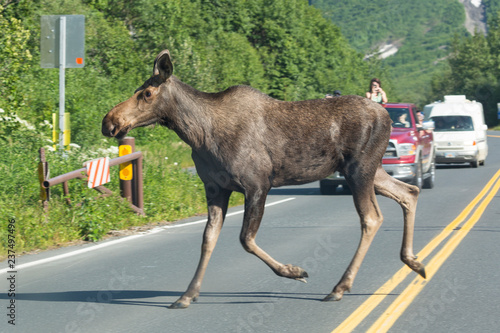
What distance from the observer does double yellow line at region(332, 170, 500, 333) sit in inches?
256

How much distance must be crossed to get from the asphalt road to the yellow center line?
0.02 m

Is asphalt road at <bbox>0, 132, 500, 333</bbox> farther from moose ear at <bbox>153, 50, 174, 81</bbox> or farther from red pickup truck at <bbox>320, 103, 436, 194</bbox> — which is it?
red pickup truck at <bbox>320, 103, 436, 194</bbox>

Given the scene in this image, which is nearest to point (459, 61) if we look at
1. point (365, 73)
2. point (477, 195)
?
point (365, 73)

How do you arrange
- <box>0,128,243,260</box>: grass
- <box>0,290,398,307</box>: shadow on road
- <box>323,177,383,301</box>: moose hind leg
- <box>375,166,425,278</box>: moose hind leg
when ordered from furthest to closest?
<box>0,128,243,260</box>: grass
<box>375,166,425,278</box>: moose hind leg
<box>0,290,398,307</box>: shadow on road
<box>323,177,383,301</box>: moose hind leg

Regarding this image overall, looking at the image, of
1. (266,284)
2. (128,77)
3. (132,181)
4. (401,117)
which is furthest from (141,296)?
(128,77)

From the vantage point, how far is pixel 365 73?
324 feet

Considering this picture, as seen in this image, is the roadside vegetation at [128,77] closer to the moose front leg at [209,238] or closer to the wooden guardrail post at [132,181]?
the wooden guardrail post at [132,181]

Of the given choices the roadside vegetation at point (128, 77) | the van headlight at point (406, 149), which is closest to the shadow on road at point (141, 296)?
the roadside vegetation at point (128, 77)

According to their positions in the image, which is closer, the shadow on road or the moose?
the moose

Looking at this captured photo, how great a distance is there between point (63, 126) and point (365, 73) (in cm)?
8576

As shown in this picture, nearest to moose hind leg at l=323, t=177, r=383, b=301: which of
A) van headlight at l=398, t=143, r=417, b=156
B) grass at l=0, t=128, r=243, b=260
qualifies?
grass at l=0, t=128, r=243, b=260

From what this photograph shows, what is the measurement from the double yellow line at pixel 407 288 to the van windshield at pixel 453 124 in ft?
50.1

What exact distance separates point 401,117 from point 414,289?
12.3m

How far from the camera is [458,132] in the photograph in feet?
93.2
